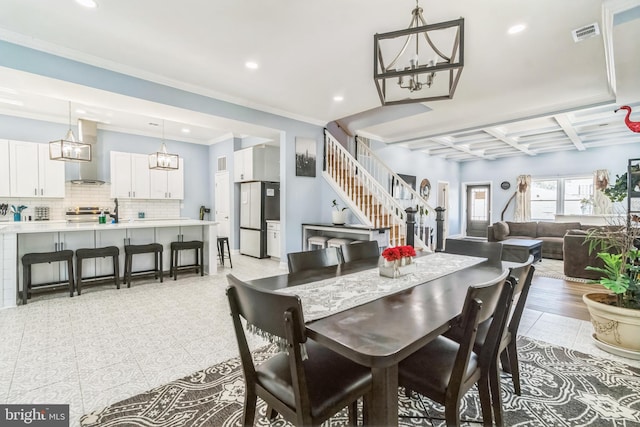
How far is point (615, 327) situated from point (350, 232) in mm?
3244

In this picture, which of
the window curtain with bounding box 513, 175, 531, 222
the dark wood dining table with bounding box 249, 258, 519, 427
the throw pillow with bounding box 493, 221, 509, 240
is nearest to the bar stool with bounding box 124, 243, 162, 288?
the dark wood dining table with bounding box 249, 258, 519, 427

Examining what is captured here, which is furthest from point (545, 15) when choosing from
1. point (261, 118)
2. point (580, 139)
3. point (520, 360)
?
point (580, 139)

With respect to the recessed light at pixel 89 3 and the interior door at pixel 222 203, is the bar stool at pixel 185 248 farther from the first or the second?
the recessed light at pixel 89 3

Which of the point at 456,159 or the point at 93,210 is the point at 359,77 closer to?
the point at 93,210

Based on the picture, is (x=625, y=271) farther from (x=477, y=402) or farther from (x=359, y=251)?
(x=359, y=251)

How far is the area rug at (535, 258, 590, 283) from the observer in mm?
4787

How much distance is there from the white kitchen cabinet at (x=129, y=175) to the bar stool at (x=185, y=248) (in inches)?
110

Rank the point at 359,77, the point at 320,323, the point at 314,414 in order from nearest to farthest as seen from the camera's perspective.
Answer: the point at 314,414
the point at 320,323
the point at 359,77

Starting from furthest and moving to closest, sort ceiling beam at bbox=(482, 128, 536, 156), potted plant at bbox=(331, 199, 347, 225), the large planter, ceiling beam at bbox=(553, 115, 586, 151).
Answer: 1. ceiling beam at bbox=(482, 128, 536, 156)
2. ceiling beam at bbox=(553, 115, 586, 151)
3. potted plant at bbox=(331, 199, 347, 225)
4. the large planter

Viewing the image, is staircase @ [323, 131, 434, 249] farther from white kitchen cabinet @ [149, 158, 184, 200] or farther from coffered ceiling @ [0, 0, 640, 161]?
white kitchen cabinet @ [149, 158, 184, 200]

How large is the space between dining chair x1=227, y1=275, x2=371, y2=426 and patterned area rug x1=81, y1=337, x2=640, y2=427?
0.49 meters

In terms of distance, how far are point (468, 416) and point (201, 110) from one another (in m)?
4.66

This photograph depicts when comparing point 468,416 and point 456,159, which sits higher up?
point 456,159

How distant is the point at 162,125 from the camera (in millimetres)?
6465
